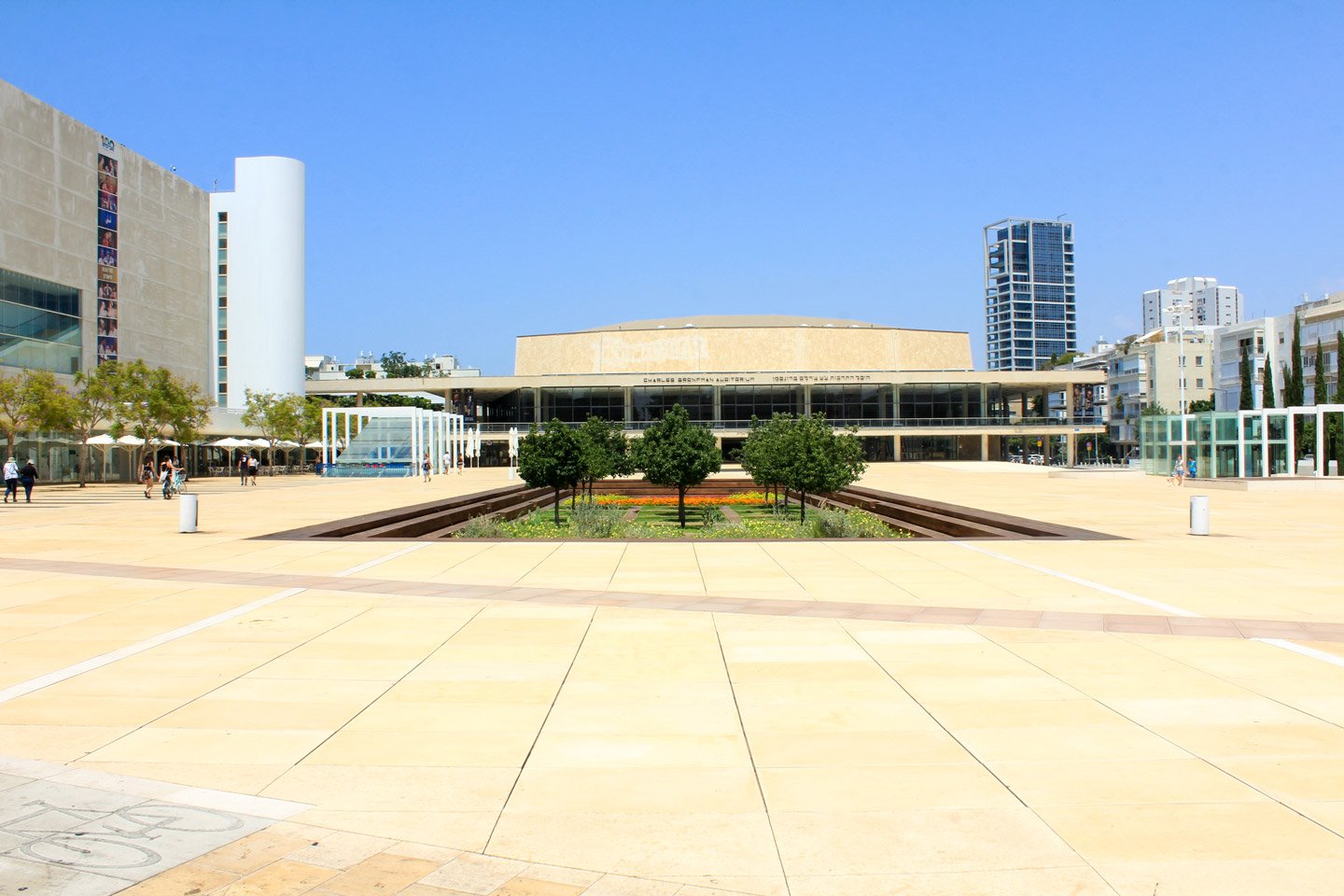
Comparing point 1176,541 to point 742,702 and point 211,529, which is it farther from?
point 211,529

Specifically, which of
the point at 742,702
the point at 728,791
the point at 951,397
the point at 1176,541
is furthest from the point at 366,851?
the point at 951,397

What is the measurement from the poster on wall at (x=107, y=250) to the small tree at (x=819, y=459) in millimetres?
55356

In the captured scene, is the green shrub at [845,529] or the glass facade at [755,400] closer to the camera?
the green shrub at [845,529]

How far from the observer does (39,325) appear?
55.2 meters

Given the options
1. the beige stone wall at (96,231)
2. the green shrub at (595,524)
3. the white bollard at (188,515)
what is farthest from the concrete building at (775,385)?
the white bollard at (188,515)

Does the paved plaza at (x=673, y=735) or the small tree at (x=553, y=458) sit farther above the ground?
the small tree at (x=553, y=458)

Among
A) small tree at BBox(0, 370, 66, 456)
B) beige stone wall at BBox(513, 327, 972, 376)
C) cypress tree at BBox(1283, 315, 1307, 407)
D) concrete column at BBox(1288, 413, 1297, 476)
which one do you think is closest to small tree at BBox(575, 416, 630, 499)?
small tree at BBox(0, 370, 66, 456)

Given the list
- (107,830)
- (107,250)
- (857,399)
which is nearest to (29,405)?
(107,250)

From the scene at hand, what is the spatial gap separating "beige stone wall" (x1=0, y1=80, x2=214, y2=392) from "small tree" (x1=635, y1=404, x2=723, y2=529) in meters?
44.8

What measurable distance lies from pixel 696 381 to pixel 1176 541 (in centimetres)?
6798

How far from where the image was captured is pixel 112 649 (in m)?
8.52

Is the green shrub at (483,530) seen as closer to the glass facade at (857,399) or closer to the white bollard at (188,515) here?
the white bollard at (188,515)

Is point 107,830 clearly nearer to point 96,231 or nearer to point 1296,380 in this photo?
point 96,231

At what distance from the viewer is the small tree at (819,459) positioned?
24172 millimetres
